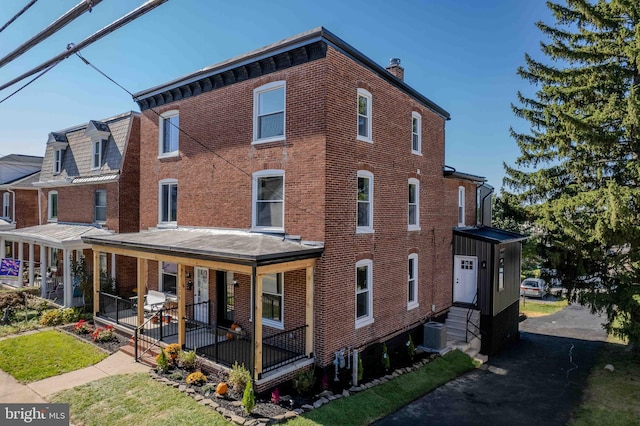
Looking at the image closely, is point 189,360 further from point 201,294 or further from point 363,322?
point 363,322

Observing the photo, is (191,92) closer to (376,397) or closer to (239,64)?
(239,64)

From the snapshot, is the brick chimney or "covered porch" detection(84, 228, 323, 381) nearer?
"covered porch" detection(84, 228, 323, 381)

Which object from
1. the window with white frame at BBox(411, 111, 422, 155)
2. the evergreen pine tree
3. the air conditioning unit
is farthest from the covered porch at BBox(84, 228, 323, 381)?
the evergreen pine tree

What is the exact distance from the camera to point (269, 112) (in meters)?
12.3

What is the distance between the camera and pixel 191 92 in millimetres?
14633

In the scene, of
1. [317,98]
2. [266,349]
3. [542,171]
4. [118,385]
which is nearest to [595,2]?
[542,171]

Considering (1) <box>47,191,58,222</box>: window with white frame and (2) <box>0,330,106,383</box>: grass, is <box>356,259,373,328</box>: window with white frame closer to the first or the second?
(2) <box>0,330,106,383</box>: grass

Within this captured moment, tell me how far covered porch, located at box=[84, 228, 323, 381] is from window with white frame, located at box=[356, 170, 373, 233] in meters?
2.36

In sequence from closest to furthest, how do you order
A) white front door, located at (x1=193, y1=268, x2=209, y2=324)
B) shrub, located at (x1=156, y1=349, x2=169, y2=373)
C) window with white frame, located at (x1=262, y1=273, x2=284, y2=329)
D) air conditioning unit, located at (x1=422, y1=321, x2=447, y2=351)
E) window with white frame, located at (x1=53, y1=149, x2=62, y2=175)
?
1. shrub, located at (x1=156, y1=349, x2=169, y2=373)
2. window with white frame, located at (x1=262, y1=273, x2=284, y2=329)
3. white front door, located at (x1=193, y1=268, x2=209, y2=324)
4. air conditioning unit, located at (x1=422, y1=321, x2=447, y2=351)
5. window with white frame, located at (x1=53, y1=149, x2=62, y2=175)

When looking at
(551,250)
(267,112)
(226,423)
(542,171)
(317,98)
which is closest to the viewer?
(226,423)

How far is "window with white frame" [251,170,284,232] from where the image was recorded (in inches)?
468

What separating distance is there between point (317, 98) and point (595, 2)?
15.9 metres

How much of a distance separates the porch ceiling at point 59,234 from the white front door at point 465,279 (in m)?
17.5

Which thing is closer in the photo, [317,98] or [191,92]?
[317,98]
